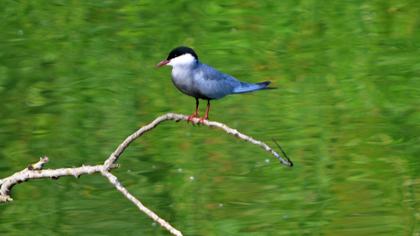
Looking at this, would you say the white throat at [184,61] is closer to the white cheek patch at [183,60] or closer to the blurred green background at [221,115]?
the white cheek patch at [183,60]

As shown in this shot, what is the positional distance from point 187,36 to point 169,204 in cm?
449

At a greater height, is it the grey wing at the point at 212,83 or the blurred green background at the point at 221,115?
the grey wing at the point at 212,83

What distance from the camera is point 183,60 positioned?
6.61 m

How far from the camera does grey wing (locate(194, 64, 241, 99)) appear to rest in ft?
21.4

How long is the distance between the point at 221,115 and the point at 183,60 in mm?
4378

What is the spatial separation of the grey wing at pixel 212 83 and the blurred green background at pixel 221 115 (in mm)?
1991

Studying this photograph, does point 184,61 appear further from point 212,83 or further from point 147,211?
point 147,211

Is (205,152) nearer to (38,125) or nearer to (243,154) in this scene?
(243,154)

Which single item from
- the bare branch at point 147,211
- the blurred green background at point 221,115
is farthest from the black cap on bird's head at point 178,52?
the blurred green background at point 221,115

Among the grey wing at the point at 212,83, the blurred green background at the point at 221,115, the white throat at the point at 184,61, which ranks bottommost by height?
the blurred green background at the point at 221,115

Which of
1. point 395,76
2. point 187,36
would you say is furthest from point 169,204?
point 187,36

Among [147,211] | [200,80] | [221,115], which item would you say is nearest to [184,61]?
[200,80]

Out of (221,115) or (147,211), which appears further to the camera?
(221,115)

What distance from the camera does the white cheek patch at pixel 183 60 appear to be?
6594 millimetres
